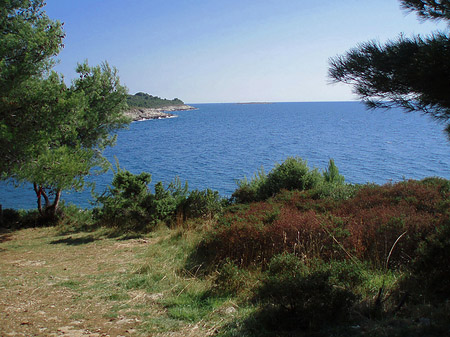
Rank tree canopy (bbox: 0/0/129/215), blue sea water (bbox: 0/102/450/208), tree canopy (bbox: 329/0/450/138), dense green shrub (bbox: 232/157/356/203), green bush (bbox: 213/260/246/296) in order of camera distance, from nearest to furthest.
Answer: tree canopy (bbox: 329/0/450/138), green bush (bbox: 213/260/246/296), tree canopy (bbox: 0/0/129/215), dense green shrub (bbox: 232/157/356/203), blue sea water (bbox: 0/102/450/208)

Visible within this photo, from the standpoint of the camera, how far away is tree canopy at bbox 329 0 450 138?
11.5 feet

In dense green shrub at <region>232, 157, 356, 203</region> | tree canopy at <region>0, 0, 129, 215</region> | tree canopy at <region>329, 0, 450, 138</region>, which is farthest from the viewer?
dense green shrub at <region>232, 157, 356, 203</region>

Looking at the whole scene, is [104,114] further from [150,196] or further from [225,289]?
[225,289]

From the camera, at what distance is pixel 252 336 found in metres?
3.55

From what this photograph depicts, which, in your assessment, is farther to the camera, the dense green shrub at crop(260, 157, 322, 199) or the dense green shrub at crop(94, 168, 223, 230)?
the dense green shrub at crop(260, 157, 322, 199)

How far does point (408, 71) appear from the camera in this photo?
3.70 metres

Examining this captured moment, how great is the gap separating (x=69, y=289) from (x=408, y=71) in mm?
5701

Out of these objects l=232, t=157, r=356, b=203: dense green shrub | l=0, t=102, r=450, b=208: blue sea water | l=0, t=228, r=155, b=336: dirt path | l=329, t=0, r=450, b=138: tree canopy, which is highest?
l=329, t=0, r=450, b=138: tree canopy

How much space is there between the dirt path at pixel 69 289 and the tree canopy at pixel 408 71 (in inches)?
158

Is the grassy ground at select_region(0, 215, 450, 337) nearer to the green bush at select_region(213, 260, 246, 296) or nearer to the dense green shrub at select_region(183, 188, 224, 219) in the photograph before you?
the green bush at select_region(213, 260, 246, 296)

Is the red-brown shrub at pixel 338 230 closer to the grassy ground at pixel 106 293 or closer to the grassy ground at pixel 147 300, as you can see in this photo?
the grassy ground at pixel 147 300

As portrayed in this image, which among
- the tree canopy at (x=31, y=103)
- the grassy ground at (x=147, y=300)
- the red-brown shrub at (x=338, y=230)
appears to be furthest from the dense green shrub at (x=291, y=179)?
the tree canopy at (x=31, y=103)

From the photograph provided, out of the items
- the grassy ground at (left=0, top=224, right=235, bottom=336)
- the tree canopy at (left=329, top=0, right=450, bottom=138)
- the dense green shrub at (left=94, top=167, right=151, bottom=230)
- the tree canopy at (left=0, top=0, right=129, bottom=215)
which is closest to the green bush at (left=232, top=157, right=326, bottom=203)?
the dense green shrub at (left=94, top=167, right=151, bottom=230)

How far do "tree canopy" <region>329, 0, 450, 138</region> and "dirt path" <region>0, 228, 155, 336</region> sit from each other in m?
4.01
